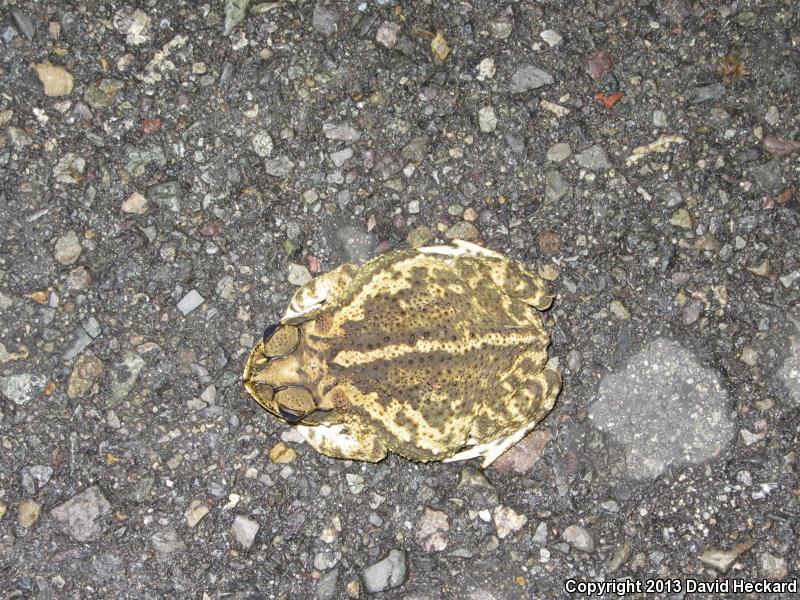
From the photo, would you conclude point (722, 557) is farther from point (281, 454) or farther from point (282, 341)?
point (282, 341)

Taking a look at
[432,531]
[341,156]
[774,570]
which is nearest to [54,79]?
[341,156]

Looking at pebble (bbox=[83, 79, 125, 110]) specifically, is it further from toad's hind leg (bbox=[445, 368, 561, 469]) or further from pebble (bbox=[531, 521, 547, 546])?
pebble (bbox=[531, 521, 547, 546])

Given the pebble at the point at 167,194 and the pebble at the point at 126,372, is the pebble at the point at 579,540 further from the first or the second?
the pebble at the point at 167,194

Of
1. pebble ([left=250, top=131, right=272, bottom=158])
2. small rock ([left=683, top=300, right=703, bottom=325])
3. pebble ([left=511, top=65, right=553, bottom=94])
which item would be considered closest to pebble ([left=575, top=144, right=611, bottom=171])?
pebble ([left=511, top=65, right=553, bottom=94])

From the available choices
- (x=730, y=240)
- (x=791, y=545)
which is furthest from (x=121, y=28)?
(x=791, y=545)

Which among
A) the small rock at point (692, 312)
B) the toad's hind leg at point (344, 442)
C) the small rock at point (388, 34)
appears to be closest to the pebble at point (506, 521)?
the toad's hind leg at point (344, 442)
